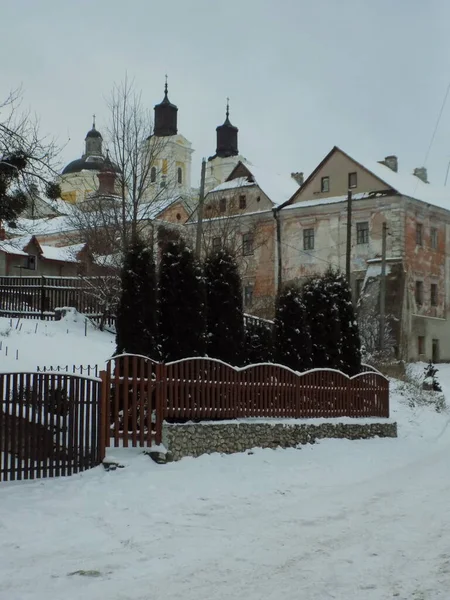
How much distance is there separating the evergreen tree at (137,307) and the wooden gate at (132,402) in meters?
1.44

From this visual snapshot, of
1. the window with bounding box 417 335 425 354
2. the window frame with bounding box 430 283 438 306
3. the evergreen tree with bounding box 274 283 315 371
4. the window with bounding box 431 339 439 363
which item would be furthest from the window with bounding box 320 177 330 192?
the evergreen tree with bounding box 274 283 315 371

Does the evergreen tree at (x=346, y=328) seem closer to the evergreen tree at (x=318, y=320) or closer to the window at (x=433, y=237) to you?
the evergreen tree at (x=318, y=320)

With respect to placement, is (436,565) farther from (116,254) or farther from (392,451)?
(116,254)

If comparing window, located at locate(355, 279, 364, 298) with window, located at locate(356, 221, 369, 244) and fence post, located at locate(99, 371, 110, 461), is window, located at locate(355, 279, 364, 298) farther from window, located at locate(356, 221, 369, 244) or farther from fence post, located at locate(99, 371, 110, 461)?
fence post, located at locate(99, 371, 110, 461)

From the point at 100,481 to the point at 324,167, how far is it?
1608 inches

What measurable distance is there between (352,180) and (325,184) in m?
1.85

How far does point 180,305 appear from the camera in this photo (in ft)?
50.4

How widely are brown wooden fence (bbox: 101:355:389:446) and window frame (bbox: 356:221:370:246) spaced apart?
29198 mm

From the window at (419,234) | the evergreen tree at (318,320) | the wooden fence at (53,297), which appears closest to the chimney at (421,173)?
the window at (419,234)

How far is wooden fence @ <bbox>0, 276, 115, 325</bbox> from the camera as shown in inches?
1046

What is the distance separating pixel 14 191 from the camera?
37.6 ft

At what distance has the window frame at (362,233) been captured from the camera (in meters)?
46.8

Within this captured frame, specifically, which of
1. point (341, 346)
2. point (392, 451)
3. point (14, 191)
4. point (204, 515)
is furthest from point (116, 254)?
point (204, 515)

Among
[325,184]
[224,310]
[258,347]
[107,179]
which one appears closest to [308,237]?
[325,184]
